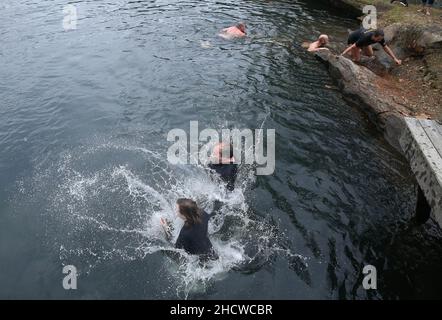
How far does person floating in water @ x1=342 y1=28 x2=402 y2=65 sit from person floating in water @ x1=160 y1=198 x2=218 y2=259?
11.7 m

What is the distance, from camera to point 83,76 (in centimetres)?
1570

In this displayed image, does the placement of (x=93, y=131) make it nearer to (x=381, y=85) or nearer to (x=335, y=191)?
(x=335, y=191)

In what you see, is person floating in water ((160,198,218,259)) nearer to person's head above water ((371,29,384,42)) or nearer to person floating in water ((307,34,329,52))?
person's head above water ((371,29,384,42))

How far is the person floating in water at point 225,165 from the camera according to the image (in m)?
9.59

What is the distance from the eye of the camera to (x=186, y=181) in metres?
10.3

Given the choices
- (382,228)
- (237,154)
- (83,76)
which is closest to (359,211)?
(382,228)

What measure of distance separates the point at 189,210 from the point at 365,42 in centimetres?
1225

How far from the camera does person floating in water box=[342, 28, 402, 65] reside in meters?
15.5

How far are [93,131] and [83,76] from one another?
14.6 feet

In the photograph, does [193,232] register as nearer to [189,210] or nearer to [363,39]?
[189,210]

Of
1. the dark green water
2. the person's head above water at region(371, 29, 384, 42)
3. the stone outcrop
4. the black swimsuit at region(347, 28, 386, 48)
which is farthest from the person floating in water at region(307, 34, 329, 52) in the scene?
the person's head above water at region(371, 29, 384, 42)

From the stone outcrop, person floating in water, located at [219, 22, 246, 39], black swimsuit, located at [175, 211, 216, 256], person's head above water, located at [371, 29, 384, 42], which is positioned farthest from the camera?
person floating in water, located at [219, 22, 246, 39]

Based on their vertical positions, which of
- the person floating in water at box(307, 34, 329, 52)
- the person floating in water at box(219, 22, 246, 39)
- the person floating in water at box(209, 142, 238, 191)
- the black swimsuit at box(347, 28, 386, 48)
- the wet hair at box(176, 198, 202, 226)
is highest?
the wet hair at box(176, 198, 202, 226)

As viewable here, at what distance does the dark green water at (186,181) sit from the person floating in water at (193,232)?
0.33m
